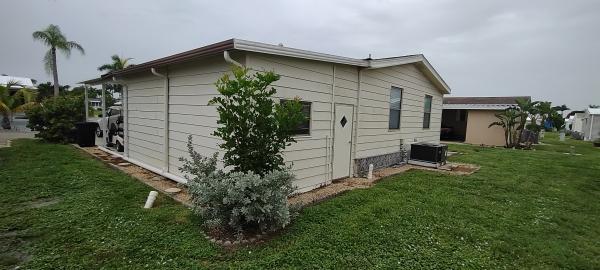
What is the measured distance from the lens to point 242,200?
11.8 feet

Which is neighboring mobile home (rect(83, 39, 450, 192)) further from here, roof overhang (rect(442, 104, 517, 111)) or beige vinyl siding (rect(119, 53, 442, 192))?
roof overhang (rect(442, 104, 517, 111))

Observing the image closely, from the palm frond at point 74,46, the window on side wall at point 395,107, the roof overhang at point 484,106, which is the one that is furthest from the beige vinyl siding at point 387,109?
the palm frond at point 74,46

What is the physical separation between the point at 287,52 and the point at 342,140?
2.65m

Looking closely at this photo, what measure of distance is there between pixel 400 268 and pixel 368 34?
57.0 ft

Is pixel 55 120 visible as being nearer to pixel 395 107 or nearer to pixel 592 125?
pixel 395 107

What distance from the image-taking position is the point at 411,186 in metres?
6.45

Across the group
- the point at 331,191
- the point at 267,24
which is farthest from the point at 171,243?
the point at 267,24

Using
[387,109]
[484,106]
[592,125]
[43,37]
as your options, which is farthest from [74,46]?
[592,125]

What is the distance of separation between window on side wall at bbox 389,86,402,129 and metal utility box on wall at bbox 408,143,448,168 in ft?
3.48

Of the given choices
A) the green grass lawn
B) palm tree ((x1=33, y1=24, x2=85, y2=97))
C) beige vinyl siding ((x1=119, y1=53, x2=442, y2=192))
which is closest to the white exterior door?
beige vinyl siding ((x1=119, y1=53, x2=442, y2=192))

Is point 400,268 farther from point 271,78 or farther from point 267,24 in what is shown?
point 267,24

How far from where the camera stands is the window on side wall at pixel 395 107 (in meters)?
8.65

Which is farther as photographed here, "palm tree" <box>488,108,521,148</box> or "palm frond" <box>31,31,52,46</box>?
"palm frond" <box>31,31,52,46</box>

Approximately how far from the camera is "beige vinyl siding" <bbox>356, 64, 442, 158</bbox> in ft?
24.5
